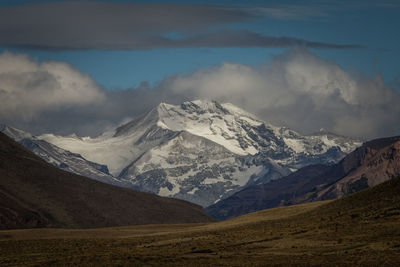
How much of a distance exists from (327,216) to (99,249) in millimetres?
36769

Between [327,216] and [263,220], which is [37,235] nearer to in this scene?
[263,220]

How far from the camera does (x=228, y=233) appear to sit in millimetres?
118188

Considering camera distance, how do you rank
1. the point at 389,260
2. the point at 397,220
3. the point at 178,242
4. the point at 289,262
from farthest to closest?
the point at 178,242, the point at 397,220, the point at 289,262, the point at 389,260

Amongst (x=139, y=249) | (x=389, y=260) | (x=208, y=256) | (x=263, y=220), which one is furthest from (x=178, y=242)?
(x=389, y=260)

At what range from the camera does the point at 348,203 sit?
406ft

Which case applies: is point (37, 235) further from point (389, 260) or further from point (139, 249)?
point (389, 260)

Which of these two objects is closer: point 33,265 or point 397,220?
point 33,265

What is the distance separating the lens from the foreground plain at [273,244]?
85.6 metres

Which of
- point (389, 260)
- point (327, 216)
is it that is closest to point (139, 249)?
point (327, 216)

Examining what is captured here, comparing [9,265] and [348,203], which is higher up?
[348,203]

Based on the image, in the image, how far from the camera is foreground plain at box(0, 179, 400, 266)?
85625mm

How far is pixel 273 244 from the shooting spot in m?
98.5

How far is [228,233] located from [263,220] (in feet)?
62.0

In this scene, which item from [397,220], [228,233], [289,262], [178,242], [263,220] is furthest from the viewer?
[263,220]
